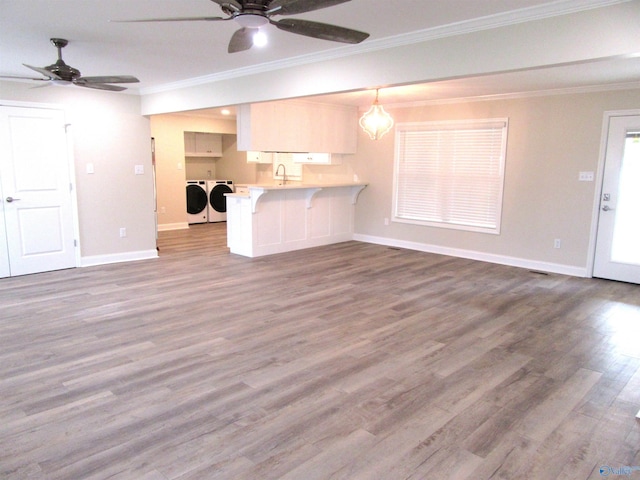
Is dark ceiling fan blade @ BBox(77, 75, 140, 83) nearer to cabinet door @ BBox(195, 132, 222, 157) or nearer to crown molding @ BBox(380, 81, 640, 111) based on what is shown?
crown molding @ BBox(380, 81, 640, 111)

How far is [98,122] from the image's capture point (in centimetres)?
598

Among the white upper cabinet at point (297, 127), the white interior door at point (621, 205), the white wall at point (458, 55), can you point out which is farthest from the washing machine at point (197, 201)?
the white interior door at point (621, 205)

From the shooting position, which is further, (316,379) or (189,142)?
(189,142)

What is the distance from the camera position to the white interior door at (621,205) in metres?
5.21

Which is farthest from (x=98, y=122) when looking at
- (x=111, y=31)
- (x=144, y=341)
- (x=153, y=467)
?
(x=153, y=467)

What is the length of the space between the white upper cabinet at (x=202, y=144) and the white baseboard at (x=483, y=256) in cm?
443

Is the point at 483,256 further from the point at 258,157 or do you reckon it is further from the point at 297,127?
the point at 258,157

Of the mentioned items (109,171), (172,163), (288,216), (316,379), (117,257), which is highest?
(172,163)

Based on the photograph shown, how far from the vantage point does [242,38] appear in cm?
264

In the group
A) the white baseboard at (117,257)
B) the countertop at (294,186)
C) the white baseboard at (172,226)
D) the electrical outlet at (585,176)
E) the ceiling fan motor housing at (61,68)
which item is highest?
the ceiling fan motor housing at (61,68)

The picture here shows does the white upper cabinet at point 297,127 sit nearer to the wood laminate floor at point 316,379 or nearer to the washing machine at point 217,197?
the wood laminate floor at point 316,379

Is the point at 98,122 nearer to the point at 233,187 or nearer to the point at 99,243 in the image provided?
the point at 99,243

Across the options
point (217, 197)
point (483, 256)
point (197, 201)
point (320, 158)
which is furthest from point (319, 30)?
point (217, 197)

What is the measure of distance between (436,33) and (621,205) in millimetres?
3616
